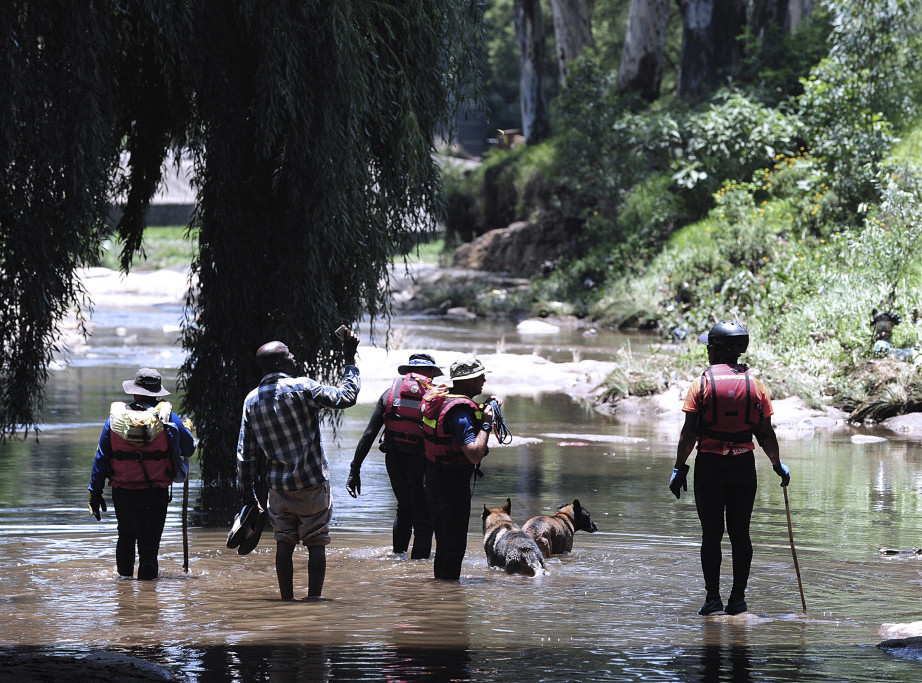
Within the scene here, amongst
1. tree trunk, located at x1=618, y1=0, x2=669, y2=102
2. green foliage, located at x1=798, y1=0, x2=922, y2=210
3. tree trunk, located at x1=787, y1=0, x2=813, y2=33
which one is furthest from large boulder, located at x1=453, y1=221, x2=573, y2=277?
green foliage, located at x1=798, y1=0, x2=922, y2=210

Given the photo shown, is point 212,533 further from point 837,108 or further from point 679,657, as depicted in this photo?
point 837,108

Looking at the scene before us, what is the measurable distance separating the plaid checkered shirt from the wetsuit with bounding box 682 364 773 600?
7.25ft

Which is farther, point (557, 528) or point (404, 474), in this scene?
point (557, 528)

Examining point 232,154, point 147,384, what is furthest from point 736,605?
point 232,154

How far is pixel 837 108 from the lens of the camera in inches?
1134

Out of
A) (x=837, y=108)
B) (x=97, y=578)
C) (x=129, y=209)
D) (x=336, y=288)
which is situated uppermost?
(x=837, y=108)

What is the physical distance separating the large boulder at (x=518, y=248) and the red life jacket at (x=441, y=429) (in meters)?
33.6

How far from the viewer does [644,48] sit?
140ft

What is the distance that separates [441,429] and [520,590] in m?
1.23

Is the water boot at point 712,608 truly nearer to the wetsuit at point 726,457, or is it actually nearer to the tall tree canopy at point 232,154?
the wetsuit at point 726,457

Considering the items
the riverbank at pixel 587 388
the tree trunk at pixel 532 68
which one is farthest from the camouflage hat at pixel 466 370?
the tree trunk at pixel 532 68

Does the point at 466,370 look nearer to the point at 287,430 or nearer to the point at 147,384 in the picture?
the point at 287,430

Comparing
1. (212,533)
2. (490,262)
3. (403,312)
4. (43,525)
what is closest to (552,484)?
(212,533)

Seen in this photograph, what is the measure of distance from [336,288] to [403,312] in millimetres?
28033
